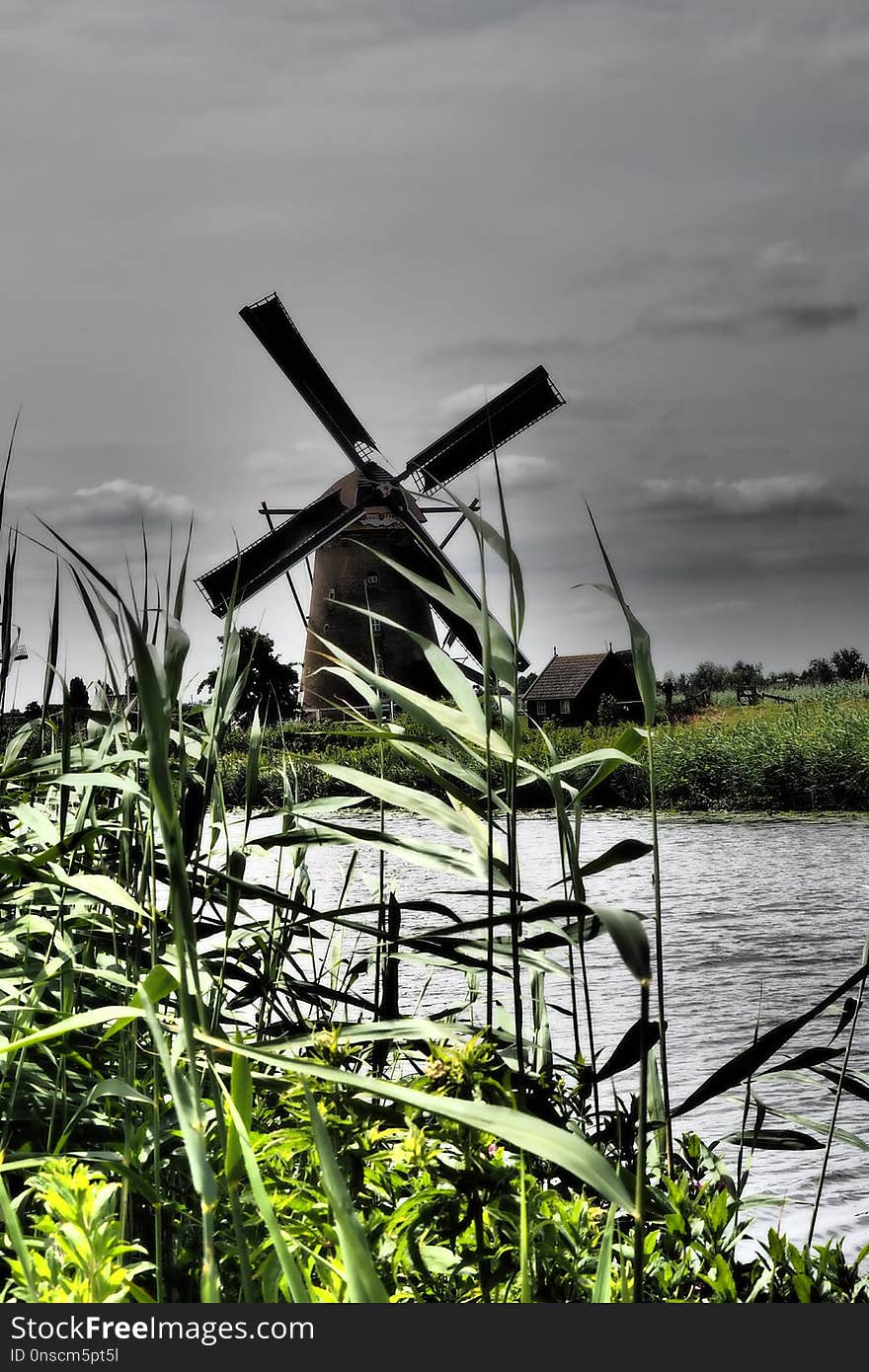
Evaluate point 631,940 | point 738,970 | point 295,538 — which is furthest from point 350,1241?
point 295,538

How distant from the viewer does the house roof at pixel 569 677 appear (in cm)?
2794

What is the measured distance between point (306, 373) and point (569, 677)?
12492 mm

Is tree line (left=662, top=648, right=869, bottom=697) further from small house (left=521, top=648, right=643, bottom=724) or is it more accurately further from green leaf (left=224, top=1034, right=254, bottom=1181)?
green leaf (left=224, top=1034, right=254, bottom=1181)

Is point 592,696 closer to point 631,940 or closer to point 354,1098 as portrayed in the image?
point 354,1098

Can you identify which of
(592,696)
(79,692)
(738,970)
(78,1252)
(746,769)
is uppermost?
(592,696)

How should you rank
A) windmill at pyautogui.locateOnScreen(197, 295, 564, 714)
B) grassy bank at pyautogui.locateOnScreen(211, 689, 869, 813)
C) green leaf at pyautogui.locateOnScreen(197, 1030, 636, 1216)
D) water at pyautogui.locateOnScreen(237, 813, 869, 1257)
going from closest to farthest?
1. green leaf at pyautogui.locateOnScreen(197, 1030, 636, 1216)
2. water at pyautogui.locateOnScreen(237, 813, 869, 1257)
3. grassy bank at pyautogui.locateOnScreen(211, 689, 869, 813)
4. windmill at pyautogui.locateOnScreen(197, 295, 564, 714)

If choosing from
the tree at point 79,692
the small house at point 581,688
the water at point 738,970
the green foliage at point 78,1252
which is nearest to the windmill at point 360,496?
the small house at point 581,688

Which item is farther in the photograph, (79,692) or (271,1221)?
(79,692)

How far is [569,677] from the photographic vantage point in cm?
2866

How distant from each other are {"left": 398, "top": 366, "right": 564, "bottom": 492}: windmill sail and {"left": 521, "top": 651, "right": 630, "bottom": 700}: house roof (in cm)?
974

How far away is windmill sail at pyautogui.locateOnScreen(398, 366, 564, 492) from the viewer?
1780 centimetres

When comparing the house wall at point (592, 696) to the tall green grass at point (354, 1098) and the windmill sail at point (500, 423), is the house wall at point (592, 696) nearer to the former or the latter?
the windmill sail at point (500, 423)

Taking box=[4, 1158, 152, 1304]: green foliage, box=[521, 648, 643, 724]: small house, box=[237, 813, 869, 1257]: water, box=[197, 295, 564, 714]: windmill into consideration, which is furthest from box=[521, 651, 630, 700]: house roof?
box=[4, 1158, 152, 1304]: green foliage

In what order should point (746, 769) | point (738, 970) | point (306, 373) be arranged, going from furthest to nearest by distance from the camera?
point (306, 373) < point (746, 769) < point (738, 970)
